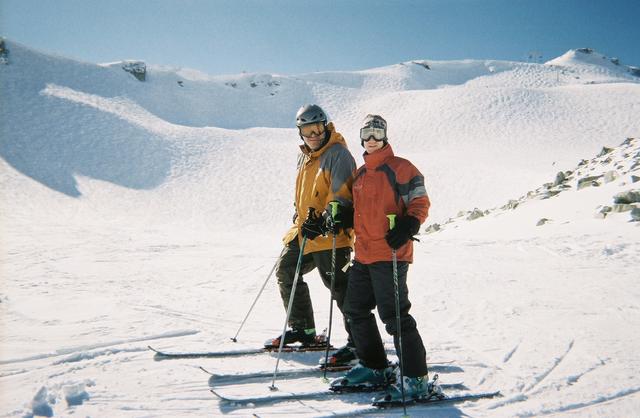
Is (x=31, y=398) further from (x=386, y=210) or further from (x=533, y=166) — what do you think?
(x=533, y=166)

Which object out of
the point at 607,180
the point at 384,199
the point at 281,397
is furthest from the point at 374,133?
the point at 607,180

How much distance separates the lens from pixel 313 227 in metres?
4.07

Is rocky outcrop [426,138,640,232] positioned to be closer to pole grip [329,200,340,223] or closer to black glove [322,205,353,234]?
black glove [322,205,353,234]

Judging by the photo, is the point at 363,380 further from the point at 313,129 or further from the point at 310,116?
the point at 310,116

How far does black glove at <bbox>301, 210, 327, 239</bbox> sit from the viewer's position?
4.07 metres

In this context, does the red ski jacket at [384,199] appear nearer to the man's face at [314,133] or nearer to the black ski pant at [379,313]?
the black ski pant at [379,313]

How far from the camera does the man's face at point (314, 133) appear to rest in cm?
435

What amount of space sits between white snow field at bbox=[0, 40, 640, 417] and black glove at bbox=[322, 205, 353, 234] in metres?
1.38

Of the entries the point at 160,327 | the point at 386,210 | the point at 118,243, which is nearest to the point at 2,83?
the point at 118,243

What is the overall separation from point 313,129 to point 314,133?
0.13 feet

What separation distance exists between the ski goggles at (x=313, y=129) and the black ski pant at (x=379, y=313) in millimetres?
1397

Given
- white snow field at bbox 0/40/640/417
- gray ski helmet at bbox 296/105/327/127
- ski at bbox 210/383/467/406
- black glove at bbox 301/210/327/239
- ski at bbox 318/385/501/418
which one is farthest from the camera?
gray ski helmet at bbox 296/105/327/127

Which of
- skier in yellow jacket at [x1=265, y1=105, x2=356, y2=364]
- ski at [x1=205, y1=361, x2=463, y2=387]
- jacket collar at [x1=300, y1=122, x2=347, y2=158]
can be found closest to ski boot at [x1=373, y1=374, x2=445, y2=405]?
ski at [x1=205, y1=361, x2=463, y2=387]

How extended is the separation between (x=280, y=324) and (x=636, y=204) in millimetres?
10251
